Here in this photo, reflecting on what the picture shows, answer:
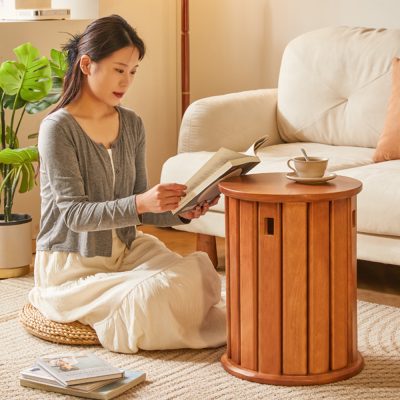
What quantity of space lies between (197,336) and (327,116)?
146cm

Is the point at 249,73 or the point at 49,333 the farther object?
the point at 249,73

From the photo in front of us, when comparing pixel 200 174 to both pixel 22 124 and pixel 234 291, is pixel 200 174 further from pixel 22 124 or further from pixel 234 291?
pixel 22 124

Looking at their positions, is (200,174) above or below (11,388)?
above

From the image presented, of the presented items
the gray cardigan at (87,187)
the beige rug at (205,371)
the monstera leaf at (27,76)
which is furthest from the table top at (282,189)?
the monstera leaf at (27,76)

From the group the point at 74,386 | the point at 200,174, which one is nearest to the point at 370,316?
the point at 200,174

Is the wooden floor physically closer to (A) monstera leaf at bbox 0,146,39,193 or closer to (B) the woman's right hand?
(A) monstera leaf at bbox 0,146,39,193

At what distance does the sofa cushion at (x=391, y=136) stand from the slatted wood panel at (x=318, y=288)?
3.91 ft

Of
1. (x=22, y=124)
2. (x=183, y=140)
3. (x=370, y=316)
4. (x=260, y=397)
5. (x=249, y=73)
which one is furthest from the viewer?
(x=249, y=73)

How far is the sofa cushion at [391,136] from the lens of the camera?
3.35 m

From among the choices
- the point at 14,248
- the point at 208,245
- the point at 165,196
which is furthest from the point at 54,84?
the point at 165,196

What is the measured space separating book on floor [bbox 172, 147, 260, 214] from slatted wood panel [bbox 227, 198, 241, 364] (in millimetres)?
76

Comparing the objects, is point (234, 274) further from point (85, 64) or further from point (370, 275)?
point (370, 275)

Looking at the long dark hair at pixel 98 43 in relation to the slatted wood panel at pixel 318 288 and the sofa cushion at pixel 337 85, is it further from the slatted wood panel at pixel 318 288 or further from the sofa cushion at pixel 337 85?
the sofa cushion at pixel 337 85

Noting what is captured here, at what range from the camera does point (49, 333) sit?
2.64 metres
